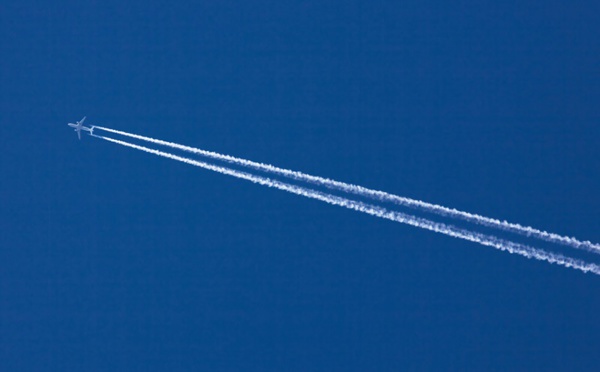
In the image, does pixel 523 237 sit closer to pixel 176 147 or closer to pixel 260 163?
pixel 260 163

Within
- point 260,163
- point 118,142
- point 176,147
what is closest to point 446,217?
point 260,163

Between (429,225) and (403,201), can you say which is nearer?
(429,225)

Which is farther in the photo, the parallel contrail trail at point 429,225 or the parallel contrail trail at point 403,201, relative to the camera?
the parallel contrail trail at point 403,201

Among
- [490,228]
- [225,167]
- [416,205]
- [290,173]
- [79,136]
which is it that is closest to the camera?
[490,228]

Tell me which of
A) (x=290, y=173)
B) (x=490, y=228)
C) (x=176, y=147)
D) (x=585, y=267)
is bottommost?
(x=585, y=267)

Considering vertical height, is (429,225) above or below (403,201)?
below

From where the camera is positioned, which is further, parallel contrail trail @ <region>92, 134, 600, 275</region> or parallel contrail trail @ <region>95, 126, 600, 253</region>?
parallel contrail trail @ <region>95, 126, 600, 253</region>

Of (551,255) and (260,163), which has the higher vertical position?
(260,163)

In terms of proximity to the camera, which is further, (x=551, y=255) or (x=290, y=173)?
(x=290, y=173)
